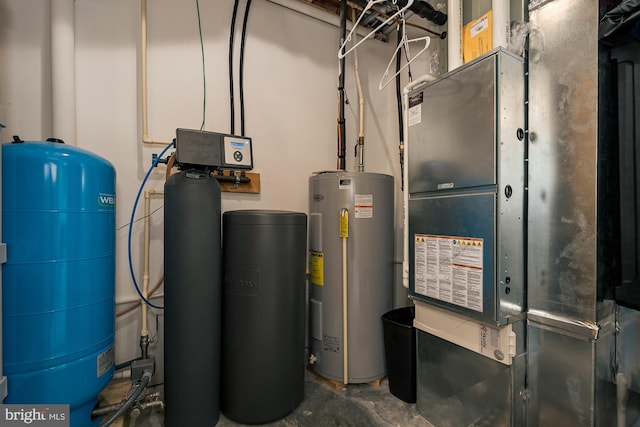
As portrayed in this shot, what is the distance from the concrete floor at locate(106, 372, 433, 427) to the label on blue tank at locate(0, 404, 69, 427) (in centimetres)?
25

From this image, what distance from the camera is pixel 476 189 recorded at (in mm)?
1188

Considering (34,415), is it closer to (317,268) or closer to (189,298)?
(189,298)

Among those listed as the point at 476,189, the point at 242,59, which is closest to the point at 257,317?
the point at 476,189

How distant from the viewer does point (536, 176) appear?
3.81ft

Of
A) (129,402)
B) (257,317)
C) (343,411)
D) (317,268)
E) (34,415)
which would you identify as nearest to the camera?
(34,415)

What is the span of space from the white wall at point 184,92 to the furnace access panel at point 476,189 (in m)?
0.93

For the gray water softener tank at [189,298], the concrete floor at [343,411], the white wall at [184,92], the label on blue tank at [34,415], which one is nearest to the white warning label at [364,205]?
the white wall at [184,92]

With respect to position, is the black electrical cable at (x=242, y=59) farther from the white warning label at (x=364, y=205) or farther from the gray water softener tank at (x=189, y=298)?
the white warning label at (x=364, y=205)

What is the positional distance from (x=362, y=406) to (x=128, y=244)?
1.57 meters

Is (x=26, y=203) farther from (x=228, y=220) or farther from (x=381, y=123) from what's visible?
(x=381, y=123)

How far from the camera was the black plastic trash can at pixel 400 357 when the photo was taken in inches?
63.2

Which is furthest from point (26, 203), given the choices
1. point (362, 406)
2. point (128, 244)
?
point (362, 406)

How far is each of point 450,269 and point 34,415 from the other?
1726 millimetres

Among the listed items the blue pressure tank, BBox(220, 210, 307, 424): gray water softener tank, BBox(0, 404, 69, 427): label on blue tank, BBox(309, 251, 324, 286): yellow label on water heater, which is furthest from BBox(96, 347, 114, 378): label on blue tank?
BBox(309, 251, 324, 286): yellow label on water heater
